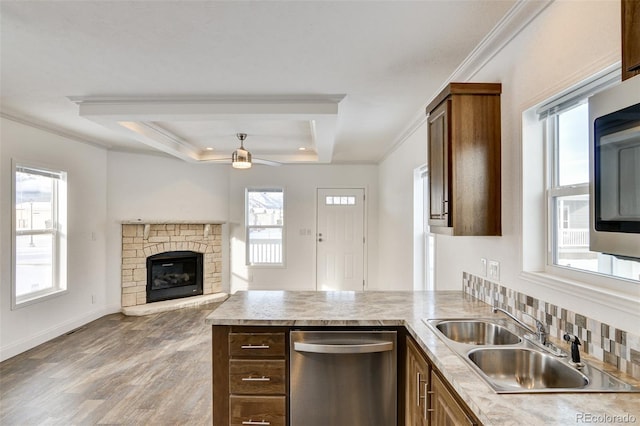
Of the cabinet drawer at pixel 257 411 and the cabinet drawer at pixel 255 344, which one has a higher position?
the cabinet drawer at pixel 255 344

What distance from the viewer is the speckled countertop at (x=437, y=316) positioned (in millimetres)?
1033

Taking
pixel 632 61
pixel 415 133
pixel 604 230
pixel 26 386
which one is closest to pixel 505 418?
pixel 604 230

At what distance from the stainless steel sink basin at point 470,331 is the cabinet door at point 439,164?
58 centimetres

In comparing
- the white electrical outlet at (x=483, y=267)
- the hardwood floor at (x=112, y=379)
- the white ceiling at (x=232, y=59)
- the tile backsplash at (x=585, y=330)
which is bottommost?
the hardwood floor at (x=112, y=379)

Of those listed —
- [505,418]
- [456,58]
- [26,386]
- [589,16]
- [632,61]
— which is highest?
[456,58]

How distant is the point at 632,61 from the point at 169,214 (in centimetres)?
623

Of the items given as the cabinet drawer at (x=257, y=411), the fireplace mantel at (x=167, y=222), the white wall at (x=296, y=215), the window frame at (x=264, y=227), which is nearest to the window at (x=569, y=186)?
the cabinet drawer at (x=257, y=411)

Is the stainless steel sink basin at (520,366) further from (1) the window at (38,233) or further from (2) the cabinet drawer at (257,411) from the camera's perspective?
(1) the window at (38,233)

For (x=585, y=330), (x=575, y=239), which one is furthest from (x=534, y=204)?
(x=585, y=330)

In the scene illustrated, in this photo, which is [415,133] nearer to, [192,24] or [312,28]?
[312,28]

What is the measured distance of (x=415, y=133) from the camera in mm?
4000

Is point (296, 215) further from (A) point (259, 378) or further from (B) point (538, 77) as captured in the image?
(B) point (538, 77)

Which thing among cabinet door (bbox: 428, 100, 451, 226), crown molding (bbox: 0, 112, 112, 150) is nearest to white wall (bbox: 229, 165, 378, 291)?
crown molding (bbox: 0, 112, 112, 150)

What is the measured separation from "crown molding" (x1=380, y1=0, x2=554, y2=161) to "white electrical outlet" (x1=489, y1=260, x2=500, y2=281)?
4.22ft
